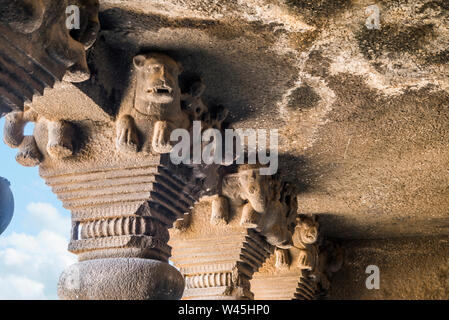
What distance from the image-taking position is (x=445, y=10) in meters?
2.98

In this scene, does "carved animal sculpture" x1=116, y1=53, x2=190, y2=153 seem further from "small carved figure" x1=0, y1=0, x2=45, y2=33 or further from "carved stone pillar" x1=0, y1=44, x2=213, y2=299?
"small carved figure" x1=0, y1=0, x2=45, y2=33

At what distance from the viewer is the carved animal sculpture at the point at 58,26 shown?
2.15 meters

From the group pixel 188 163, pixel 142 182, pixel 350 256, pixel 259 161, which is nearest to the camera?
pixel 142 182

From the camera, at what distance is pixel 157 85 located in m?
3.19

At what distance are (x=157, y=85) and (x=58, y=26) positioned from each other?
81cm

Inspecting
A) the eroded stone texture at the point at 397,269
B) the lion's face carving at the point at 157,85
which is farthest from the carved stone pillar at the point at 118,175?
the eroded stone texture at the point at 397,269

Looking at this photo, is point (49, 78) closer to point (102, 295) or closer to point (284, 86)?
point (102, 295)

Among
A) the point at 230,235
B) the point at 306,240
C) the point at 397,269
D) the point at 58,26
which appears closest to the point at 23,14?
the point at 58,26

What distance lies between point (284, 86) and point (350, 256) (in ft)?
14.0

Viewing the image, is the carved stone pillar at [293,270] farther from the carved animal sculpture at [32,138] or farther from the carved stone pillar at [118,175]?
the carved animal sculpture at [32,138]

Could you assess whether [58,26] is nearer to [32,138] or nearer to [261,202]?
[32,138]

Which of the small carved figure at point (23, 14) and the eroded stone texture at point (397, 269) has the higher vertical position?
the eroded stone texture at point (397, 269)
